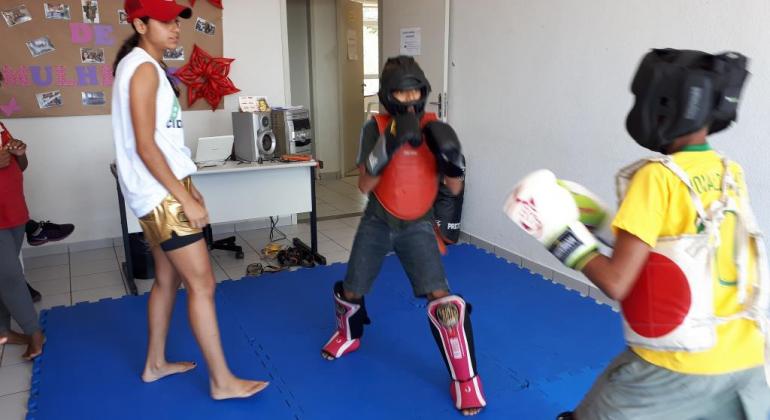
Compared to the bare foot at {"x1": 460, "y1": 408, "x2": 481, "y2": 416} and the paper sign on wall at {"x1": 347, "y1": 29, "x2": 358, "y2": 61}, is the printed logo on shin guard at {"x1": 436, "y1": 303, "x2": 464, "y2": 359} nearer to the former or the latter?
the bare foot at {"x1": 460, "y1": 408, "x2": 481, "y2": 416}

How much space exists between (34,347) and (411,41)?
11.3 feet

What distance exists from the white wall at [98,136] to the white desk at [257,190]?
80 cm

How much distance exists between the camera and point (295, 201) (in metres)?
3.96

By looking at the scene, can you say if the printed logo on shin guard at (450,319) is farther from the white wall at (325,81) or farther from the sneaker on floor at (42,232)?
the white wall at (325,81)

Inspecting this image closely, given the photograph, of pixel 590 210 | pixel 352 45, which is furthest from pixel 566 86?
pixel 352 45

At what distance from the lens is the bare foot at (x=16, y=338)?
2.60 m

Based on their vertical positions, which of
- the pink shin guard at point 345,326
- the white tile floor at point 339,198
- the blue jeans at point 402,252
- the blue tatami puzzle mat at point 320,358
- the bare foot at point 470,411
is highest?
A: the blue jeans at point 402,252

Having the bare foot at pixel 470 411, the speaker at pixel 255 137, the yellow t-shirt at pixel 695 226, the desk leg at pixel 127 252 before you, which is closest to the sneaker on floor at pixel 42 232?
the desk leg at pixel 127 252

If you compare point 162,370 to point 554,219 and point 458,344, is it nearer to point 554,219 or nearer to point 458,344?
point 458,344

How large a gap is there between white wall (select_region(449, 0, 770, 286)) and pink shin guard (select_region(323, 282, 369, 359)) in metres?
1.60

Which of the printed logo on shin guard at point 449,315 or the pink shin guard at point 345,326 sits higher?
the printed logo on shin guard at point 449,315

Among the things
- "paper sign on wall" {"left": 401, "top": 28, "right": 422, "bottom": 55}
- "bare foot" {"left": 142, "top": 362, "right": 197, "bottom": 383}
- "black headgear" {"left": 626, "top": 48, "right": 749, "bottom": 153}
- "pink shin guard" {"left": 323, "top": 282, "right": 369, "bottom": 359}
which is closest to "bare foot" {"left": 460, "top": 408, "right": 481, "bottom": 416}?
"pink shin guard" {"left": 323, "top": 282, "right": 369, "bottom": 359}

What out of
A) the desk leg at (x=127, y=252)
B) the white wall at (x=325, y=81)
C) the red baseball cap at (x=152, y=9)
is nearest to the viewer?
the red baseball cap at (x=152, y=9)

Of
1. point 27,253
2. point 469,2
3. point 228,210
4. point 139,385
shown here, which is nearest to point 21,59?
point 27,253
